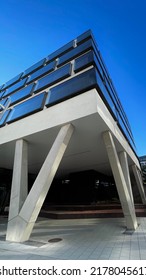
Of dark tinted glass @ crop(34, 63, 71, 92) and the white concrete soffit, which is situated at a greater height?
dark tinted glass @ crop(34, 63, 71, 92)

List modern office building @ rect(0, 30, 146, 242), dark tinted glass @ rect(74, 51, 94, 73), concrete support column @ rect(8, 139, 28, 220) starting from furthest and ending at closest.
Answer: dark tinted glass @ rect(74, 51, 94, 73) → concrete support column @ rect(8, 139, 28, 220) → modern office building @ rect(0, 30, 146, 242)

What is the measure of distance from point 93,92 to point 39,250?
7019 millimetres

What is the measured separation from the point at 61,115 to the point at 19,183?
4294 millimetres

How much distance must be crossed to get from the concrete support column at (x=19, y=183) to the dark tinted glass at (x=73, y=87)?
324 cm


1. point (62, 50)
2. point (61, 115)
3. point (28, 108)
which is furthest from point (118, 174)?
point (62, 50)

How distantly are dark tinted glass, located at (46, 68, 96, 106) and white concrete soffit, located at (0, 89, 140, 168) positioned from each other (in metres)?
0.32

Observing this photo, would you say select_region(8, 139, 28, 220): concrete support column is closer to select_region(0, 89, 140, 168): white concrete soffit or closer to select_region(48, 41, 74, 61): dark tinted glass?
select_region(0, 89, 140, 168): white concrete soffit

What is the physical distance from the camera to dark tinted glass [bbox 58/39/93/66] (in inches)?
449

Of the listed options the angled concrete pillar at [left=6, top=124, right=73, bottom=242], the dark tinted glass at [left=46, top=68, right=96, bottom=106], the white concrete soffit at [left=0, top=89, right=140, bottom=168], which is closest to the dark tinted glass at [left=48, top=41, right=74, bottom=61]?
the dark tinted glass at [left=46, top=68, right=96, bottom=106]

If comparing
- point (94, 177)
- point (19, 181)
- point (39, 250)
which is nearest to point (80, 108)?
point (19, 181)

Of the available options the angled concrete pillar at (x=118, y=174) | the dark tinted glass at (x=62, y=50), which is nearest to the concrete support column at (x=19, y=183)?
the angled concrete pillar at (x=118, y=174)

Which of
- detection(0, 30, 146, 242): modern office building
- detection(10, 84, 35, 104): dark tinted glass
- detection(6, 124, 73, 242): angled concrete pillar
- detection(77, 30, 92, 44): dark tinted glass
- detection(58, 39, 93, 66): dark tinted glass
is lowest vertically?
detection(6, 124, 73, 242): angled concrete pillar

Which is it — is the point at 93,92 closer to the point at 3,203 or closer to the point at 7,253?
the point at 7,253

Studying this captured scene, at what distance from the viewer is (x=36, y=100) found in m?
11.3
